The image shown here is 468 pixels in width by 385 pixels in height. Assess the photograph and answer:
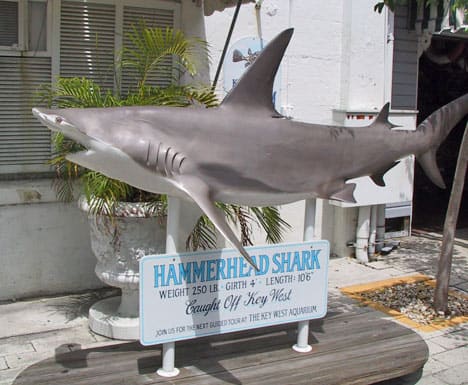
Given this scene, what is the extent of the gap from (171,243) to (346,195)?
1143mm

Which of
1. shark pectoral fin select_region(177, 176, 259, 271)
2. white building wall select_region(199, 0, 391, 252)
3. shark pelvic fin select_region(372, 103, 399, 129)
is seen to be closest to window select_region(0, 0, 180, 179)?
white building wall select_region(199, 0, 391, 252)

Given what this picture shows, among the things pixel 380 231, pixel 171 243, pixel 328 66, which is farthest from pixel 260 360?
pixel 328 66

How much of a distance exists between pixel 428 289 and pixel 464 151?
1.71m

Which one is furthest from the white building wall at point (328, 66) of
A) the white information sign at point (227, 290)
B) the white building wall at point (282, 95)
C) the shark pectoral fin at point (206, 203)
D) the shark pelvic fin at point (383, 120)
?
the shark pectoral fin at point (206, 203)

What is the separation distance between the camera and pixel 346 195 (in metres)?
3.82

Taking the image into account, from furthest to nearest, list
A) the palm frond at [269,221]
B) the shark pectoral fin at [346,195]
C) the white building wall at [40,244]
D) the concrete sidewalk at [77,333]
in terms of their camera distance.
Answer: the white building wall at [40,244] → the palm frond at [269,221] → the concrete sidewalk at [77,333] → the shark pectoral fin at [346,195]

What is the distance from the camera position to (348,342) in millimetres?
4379

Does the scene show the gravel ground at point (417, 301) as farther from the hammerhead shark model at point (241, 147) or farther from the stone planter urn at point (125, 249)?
the stone planter urn at point (125, 249)

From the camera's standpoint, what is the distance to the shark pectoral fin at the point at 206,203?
3033 millimetres

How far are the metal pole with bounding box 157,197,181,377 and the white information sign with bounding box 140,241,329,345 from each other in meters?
0.06

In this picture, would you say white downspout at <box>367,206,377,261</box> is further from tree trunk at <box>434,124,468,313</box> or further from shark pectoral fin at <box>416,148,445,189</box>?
shark pectoral fin at <box>416,148,445,189</box>

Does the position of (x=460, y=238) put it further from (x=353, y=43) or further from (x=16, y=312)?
(x=16, y=312)

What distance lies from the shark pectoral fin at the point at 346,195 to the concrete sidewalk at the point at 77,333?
155cm

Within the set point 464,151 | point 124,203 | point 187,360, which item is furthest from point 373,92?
point 187,360
